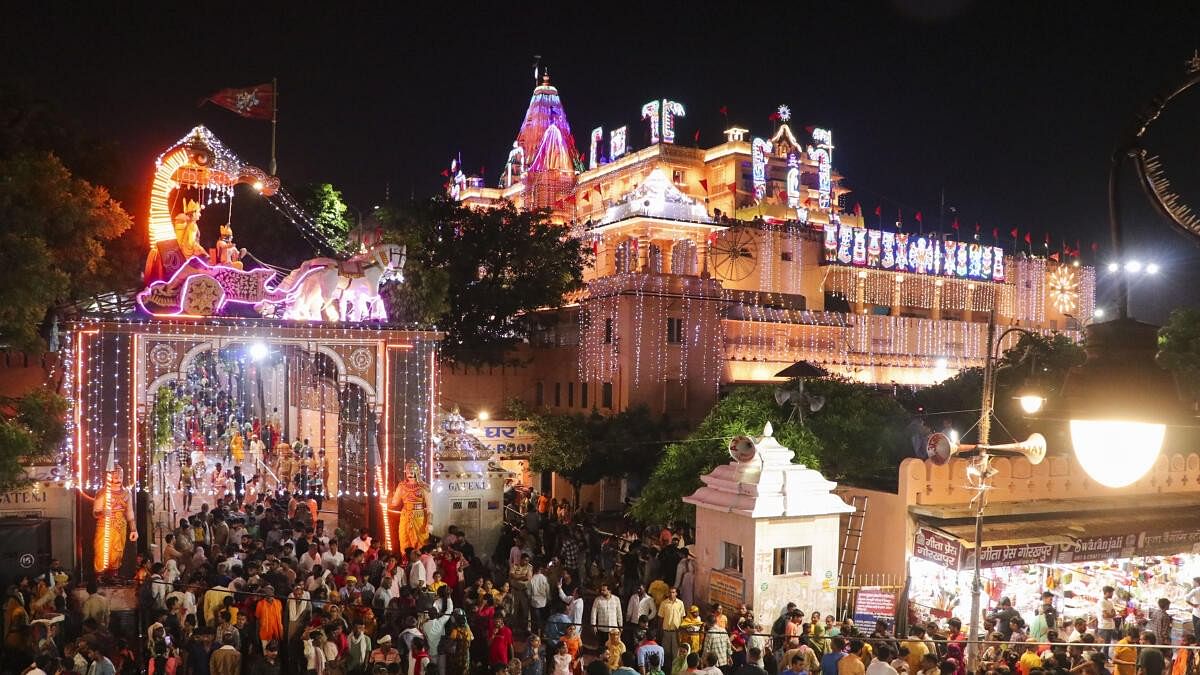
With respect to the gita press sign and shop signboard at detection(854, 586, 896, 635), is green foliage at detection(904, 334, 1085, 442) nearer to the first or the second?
the gita press sign

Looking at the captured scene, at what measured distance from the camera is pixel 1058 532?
1386 cm

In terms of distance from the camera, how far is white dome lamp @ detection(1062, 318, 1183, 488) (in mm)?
2684

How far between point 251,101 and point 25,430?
11596mm

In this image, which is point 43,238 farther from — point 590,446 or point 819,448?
point 590,446

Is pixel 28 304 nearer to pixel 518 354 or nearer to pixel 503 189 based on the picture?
pixel 518 354

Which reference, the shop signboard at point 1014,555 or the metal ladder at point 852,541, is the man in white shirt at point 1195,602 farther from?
the metal ladder at point 852,541

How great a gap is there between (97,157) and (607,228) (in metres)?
17.3

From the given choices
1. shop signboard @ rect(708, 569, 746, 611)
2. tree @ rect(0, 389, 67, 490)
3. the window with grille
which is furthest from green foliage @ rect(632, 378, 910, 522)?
tree @ rect(0, 389, 67, 490)

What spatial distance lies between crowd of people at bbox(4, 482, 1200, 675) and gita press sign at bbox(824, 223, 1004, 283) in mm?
30054

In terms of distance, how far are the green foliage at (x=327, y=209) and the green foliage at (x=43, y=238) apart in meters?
14.1

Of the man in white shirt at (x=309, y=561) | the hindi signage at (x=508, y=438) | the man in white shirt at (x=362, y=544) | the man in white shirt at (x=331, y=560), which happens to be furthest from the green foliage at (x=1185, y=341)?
the man in white shirt at (x=309, y=561)

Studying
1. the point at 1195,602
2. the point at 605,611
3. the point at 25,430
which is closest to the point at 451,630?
the point at 605,611

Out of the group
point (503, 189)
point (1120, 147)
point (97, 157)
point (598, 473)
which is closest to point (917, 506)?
point (1120, 147)

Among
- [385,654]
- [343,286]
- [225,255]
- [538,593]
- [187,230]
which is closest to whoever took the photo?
[385,654]
